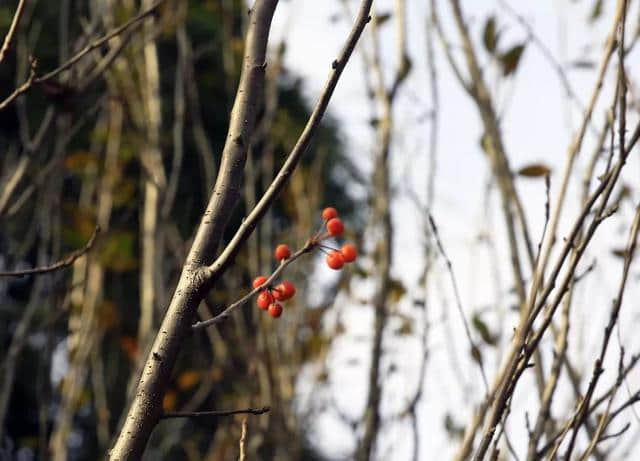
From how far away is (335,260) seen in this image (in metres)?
1.38

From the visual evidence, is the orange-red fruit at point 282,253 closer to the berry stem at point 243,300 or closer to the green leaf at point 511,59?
the berry stem at point 243,300

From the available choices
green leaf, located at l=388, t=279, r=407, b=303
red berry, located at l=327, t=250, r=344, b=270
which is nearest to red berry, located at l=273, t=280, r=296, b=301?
red berry, located at l=327, t=250, r=344, b=270

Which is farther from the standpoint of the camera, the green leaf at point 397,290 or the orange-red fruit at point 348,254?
the green leaf at point 397,290

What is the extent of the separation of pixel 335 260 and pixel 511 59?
56.9 inches

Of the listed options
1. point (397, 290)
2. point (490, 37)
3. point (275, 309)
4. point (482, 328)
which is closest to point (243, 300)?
point (275, 309)

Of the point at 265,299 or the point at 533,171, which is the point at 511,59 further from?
the point at 265,299

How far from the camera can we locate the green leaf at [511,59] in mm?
2611

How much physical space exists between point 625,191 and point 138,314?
4507 millimetres

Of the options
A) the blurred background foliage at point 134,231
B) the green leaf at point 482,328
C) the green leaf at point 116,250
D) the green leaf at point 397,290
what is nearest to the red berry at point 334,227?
the blurred background foliage at point 134,231

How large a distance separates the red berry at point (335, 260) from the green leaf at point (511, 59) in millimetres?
1405

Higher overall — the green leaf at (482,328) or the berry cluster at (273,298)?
the green leaf at (482,328)

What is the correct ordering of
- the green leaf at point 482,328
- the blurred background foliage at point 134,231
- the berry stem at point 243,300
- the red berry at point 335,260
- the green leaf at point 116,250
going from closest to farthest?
the berry stem at point 243,300 → the red berry at point 335,260 → the green leaf at point 482,328 → the blurred background foliage at point 134,231 → the green leaf at point 116,250

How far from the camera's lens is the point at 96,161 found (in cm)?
387

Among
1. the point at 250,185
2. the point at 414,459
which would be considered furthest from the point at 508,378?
the point at 250,185
